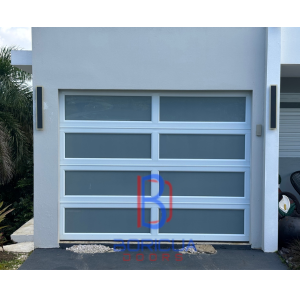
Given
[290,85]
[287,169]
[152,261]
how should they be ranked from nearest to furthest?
[152,261]
[290,85]
[287,169]

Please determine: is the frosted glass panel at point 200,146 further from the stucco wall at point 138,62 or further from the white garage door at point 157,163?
the stucco wall at point 138,62

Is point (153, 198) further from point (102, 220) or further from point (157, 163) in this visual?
point (102, 220)

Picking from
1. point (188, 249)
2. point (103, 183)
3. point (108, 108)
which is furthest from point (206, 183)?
point (108, 108)

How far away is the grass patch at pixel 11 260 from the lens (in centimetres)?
438

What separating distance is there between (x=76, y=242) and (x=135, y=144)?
1797 mm

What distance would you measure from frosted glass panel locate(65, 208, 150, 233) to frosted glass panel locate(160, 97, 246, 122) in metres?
1.60

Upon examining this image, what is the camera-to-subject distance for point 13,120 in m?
8.73

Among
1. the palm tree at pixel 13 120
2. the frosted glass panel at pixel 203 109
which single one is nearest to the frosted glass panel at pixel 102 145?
the frosted glass panel at pixel 203 109

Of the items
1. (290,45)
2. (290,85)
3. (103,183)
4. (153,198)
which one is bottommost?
(153,198)

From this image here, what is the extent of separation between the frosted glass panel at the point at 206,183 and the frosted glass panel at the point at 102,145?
653 mm

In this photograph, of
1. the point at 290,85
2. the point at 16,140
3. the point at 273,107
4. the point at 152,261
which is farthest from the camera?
the point at 16,140

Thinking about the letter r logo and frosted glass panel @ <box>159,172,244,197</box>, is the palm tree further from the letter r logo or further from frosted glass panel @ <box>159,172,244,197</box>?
frosted glass panel @ <box>159,172,244,197</box>

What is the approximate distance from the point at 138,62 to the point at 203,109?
4.11 ft

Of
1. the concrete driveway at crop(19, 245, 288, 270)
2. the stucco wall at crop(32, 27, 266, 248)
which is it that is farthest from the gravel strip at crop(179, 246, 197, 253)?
the stucco wall at crop(32, 27, 266, 248)
